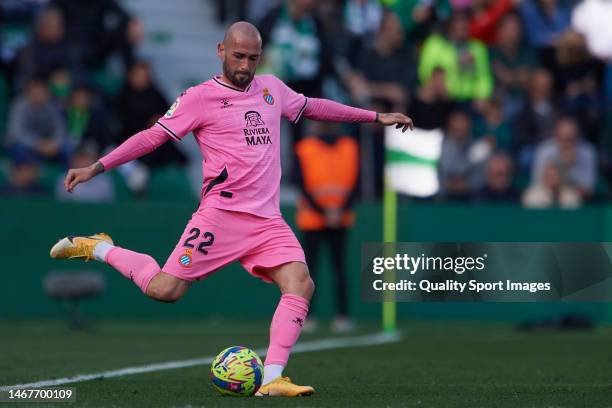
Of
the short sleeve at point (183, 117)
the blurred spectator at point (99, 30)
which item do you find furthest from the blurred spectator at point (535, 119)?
the short sleeve at point (183, 117)

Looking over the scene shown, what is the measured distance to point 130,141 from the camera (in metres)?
8.03

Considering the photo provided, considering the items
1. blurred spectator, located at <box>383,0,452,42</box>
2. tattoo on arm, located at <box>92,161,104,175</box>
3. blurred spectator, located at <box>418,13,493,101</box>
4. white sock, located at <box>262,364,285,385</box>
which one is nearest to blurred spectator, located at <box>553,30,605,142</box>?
blurred spectator, located at <box>418,13,493,101</box>

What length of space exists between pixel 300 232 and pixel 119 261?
7.98m

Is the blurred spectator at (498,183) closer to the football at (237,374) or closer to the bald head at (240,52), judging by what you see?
the bald head at (240,52)

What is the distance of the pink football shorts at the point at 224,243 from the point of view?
8102 millimetres

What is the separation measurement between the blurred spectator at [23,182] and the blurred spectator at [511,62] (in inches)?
247

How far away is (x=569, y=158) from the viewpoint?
1675 cm

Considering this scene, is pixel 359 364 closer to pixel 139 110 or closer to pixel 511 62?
pixel 139 110

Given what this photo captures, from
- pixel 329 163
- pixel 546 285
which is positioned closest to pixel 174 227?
pixel 329 163

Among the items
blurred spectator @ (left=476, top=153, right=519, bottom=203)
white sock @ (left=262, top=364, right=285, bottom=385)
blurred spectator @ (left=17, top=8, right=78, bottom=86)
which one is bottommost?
white sock @ (left=262, top=364, right=285, bottom=385)

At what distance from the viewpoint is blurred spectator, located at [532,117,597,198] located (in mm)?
16734

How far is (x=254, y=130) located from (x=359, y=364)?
2933 mm

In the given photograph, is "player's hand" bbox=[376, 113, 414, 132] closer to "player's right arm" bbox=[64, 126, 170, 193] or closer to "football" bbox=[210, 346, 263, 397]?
"player's right arm" bbox=[64, 126, 170, 193]

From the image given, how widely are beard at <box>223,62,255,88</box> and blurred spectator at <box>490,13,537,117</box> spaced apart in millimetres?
10735
